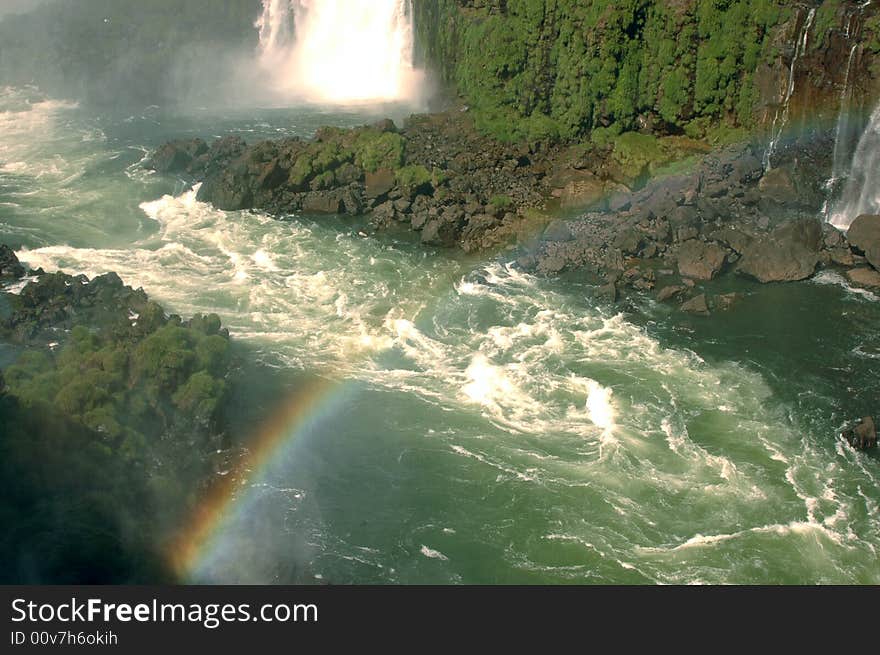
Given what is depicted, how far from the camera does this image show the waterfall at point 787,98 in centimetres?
4088

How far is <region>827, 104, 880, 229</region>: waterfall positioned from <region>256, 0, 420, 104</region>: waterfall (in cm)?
3036

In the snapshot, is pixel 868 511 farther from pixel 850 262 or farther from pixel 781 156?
pixel 781 156

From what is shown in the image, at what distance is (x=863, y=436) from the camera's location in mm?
27344

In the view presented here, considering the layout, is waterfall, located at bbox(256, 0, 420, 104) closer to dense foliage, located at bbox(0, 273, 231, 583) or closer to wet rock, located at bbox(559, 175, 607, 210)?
wet rock, located at bbox(559, 175, 607, 210)

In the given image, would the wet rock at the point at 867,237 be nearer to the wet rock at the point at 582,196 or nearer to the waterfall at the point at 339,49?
the wet rock at the point at 582,196

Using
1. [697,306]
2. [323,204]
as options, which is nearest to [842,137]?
[697,306]

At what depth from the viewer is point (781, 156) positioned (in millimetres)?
41844

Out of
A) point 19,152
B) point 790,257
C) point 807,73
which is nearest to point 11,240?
point 19,152

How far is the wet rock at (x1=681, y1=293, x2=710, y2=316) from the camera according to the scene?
1362 inches

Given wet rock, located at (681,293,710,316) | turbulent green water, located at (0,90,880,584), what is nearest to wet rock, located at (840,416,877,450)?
turbulent green water, located at (0,90,880,584)

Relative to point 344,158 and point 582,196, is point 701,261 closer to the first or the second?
point 582,196

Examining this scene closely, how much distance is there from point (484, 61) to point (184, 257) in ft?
69.0

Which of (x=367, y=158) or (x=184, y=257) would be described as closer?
(x=184, y=257)

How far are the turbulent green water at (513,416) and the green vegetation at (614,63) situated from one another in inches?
468
